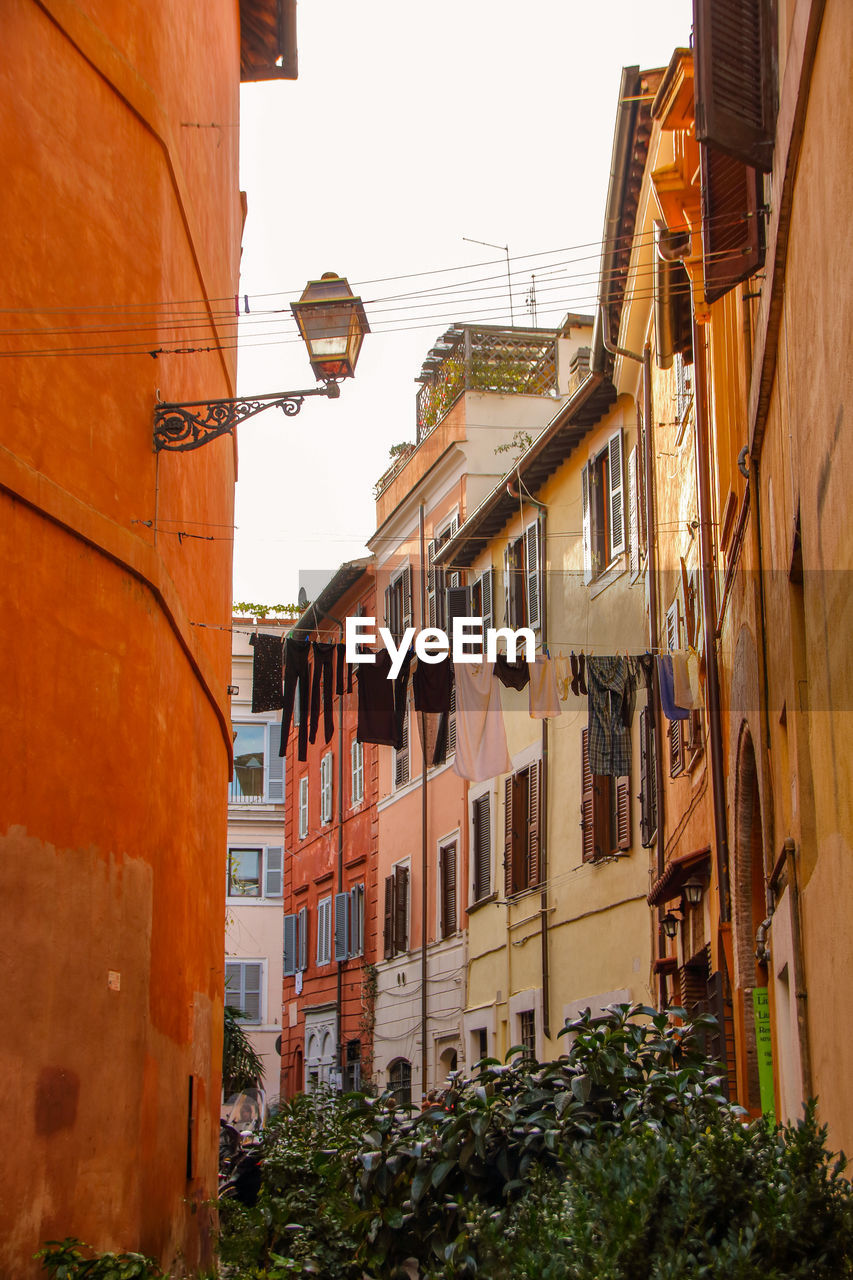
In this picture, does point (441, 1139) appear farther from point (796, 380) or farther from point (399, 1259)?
point (796, 380)

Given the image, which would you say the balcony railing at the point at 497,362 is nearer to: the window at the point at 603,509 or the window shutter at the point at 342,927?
the window at the point at 603,509

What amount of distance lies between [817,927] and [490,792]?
620 inches

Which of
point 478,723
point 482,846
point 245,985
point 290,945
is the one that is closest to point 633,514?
point 478,723

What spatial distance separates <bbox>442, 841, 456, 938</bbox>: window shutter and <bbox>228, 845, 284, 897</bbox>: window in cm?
1285

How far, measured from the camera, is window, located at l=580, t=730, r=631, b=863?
58.5 feet

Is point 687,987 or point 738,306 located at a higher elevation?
point 738,306

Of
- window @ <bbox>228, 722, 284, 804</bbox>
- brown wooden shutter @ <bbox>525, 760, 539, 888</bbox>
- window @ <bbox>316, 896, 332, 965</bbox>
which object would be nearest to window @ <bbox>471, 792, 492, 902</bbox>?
brown wooden shutter @ <bbox>525, 760, 539, 888</bbox>

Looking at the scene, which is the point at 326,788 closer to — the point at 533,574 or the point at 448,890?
the point at 448,890

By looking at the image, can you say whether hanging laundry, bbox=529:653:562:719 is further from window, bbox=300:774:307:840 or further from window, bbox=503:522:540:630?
window, bbox=300:774:307:840

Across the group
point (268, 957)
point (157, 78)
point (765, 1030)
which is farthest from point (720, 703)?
point (268, 957)

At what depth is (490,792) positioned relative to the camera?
22781 millimetres

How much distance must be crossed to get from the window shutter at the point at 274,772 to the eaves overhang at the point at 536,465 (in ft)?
44.6

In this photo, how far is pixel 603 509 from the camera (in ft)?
63.5

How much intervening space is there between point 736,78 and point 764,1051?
6.07 metres
